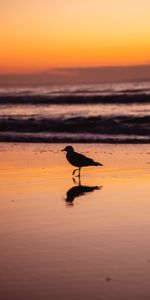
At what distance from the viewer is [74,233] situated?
701 centimetres

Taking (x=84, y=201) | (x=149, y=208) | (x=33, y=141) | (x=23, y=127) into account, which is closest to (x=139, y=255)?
(x=149, y=208)

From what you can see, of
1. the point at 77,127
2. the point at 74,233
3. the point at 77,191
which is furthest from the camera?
the point at 77,127

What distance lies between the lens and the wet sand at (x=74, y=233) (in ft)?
17.4

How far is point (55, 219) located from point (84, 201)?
1.39 metres

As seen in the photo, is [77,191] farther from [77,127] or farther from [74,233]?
[77,127]

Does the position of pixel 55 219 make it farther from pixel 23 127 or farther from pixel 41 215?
pixel 23 127

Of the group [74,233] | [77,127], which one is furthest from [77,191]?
[77,127]

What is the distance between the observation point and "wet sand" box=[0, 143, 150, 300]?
5316 mm

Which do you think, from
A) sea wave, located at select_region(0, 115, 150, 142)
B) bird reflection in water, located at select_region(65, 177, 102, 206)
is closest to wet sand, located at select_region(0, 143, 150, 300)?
bird reflection in water, located at select_region(65, 177, 102, 206)

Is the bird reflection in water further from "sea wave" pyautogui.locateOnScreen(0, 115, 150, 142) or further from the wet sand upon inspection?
"sea wave" pyautogui.locateOnScreen(0, 115, 150, 142)

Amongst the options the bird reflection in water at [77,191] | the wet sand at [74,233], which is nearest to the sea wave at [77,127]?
the wet sand at [74,233]

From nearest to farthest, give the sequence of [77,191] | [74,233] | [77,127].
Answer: [74,233] → [77,191] → [77,127]

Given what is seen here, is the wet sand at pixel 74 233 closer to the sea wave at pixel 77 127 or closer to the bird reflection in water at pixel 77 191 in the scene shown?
the bird reflection in water at pixel 77 191

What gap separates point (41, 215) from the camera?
802cm
